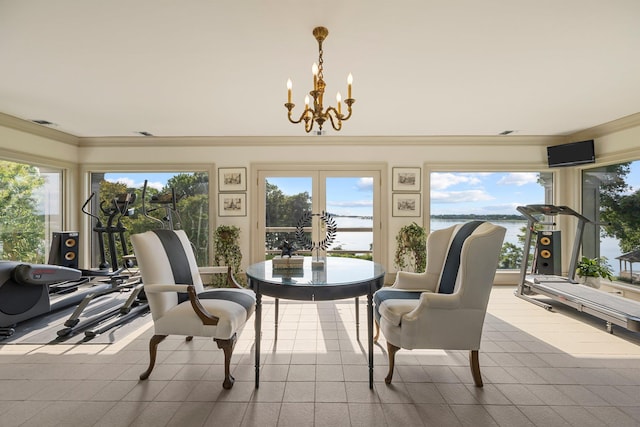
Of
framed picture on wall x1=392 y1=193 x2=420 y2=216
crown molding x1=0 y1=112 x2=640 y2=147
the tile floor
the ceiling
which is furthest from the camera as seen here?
framed picture on wall x1=392 y1=193 x2=420 y2=216

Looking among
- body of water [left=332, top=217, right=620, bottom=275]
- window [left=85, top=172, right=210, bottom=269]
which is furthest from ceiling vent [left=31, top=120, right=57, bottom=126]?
body of water [left=332, top=217, right=620, bottom=275]

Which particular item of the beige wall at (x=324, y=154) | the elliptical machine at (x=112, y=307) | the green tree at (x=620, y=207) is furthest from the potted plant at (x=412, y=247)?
the elliptical machine at (x=112, y=307)

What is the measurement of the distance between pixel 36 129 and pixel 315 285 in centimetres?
505

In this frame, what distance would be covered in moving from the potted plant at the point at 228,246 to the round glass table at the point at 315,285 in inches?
99.7

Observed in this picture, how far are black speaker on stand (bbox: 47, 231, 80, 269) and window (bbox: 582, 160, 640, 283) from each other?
7.21m

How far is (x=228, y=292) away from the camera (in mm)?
2621

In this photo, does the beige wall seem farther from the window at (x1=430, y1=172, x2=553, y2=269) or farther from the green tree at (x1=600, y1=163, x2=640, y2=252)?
the green tree at (x1=600, y1=163, x2=640, y2=252)

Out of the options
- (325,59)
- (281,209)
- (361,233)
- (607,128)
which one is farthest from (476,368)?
(607,128)

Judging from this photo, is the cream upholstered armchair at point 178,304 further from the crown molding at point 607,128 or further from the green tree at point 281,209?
the crown molding at point 607,128

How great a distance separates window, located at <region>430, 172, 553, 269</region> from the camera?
5.30 meters

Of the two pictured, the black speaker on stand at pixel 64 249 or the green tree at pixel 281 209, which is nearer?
the black speaker on stand at pixel 64 249

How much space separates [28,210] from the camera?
448 centimetres

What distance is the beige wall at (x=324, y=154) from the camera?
16.8ft

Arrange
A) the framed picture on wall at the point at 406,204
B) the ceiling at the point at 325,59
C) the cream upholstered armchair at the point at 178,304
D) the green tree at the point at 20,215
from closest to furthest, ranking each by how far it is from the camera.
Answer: the ceiling at the point at 325,59, the cream upholstered armchair at the point at 178,304, the green tree at the point at 20,215, the framed picture on wall at the point at 406,204
